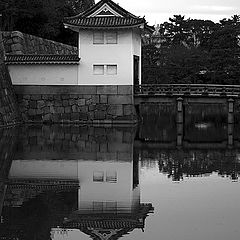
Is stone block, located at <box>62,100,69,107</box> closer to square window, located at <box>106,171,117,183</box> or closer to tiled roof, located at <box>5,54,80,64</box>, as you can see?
tiled roof, located at <box>5,54,80,64</box>

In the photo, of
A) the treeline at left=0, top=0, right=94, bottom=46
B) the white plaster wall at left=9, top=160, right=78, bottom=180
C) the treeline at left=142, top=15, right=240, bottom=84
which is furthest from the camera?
the treeline at left=142, top=15, right=240, bottom=84

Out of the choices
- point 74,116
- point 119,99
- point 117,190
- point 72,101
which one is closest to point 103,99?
point 119,99

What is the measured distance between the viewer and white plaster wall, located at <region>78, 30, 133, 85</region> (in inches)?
1113

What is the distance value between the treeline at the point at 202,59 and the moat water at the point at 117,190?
801 inches

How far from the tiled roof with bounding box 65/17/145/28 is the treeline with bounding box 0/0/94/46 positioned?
9128 millimetres

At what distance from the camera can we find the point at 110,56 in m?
28.3

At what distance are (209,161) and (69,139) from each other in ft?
23.1

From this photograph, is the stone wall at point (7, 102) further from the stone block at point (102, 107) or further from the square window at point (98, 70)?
the square window at point (98, 70)

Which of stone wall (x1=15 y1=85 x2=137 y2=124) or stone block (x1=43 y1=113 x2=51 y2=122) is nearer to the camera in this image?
stone wall (x1=15 y1=85 x2=137 y2=124)

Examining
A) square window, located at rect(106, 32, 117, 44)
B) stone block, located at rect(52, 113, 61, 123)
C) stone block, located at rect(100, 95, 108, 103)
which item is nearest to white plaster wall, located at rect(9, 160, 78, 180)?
stone block, located at rect(100, 95, 108, 103)

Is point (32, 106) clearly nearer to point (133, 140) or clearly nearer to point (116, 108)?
point (116, 108)

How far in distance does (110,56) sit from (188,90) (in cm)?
441

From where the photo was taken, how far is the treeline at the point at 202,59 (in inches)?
1553

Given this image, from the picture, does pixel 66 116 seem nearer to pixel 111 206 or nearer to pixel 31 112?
pixel 31 112
